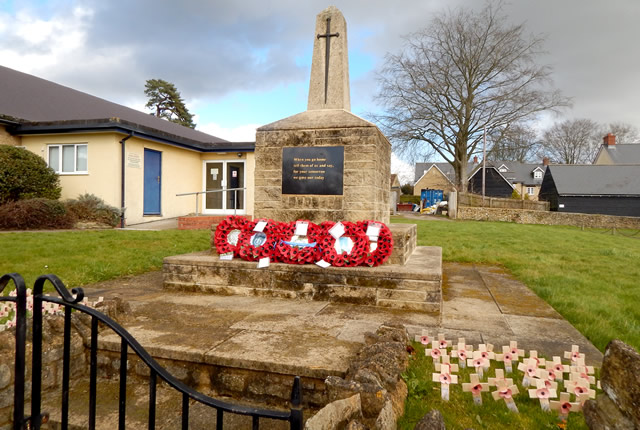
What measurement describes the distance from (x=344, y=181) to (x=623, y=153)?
47.0 meters

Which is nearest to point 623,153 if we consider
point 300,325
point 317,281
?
point 317,281

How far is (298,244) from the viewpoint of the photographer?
4.47 metres

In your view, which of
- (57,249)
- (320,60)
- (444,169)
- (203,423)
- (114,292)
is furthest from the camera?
(444,169)

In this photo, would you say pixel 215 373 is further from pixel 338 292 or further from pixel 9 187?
pixel 9 187

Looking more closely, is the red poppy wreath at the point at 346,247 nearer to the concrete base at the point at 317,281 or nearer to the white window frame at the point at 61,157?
the concrete base at the point at 317,281

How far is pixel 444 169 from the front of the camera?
198 ft

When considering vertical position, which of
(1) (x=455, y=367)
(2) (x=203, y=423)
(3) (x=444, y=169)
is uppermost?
(3) (x=444, y=169)

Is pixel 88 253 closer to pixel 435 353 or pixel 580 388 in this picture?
pixel 435 353

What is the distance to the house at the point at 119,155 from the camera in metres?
12.6

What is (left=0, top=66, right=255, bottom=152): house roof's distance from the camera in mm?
12461

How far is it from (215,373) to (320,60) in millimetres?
4797

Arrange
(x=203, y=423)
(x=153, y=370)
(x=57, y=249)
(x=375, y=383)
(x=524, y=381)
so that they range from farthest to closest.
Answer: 1. (x=57, y=249)
2. (x=524, y=381)
3. (x=203, y=423)
4. (x=375, y=383)
5. (x=153, y=370)

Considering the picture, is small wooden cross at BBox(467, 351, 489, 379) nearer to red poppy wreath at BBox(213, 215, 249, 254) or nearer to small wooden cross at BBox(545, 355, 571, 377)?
small wooden cross at BBox(545, 355, 571, 377)

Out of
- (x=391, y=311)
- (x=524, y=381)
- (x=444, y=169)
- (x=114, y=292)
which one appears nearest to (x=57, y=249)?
(x=114, y=292)
